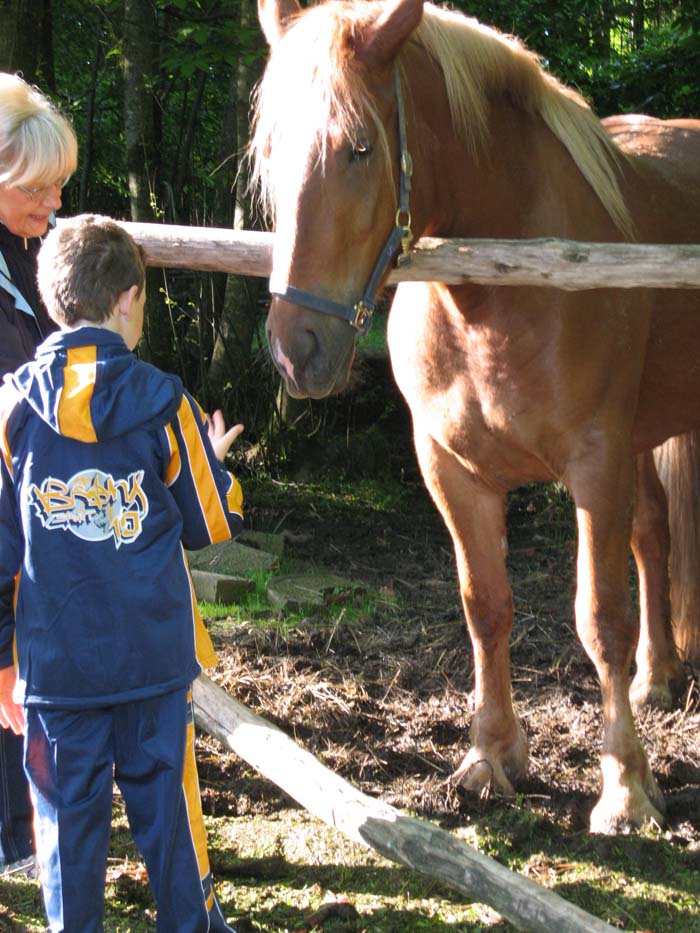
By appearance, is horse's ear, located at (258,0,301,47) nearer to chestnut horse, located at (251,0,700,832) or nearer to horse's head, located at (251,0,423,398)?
chestnut horse, located at (251,0,700,832)

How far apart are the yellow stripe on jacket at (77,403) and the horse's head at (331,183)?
665 mm

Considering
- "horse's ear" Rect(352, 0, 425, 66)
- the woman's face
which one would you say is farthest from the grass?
"horse's ear" Rect(352, 0, 425, 66)

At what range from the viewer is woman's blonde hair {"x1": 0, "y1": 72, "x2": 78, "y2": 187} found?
8.29 feet

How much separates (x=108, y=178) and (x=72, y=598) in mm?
10033

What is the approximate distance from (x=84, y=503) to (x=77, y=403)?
22 centimetres

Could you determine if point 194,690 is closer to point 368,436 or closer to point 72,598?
point 72,598

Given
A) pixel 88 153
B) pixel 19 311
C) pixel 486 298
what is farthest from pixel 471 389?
pixel 88 153

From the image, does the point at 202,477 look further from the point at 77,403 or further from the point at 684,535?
the point at 684,535

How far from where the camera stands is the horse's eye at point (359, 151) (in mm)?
2713

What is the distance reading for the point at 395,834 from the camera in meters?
2.65

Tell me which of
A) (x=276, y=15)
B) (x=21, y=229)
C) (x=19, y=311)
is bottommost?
(x=19, y=311)

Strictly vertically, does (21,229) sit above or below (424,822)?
above

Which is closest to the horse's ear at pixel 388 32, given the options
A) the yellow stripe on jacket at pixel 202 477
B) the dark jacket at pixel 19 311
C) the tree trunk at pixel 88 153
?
the dark jacket at pixel 19 311

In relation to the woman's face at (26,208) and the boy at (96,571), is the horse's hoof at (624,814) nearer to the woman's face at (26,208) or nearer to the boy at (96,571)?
the boy at (96,571)
